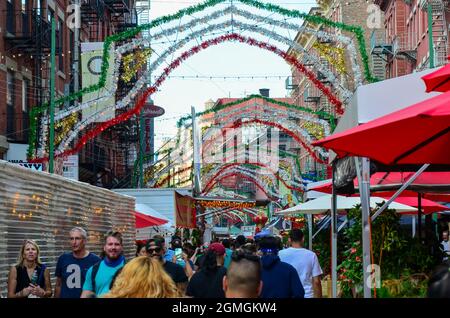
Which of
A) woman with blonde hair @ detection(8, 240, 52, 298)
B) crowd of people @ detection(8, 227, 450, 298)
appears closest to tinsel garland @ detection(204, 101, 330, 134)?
crowd of people @ detection(8, 227, 450, 298)

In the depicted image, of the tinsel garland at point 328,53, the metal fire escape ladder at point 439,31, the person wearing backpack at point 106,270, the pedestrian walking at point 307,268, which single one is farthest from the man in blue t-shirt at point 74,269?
the metal fire escape ladder at point 439,31

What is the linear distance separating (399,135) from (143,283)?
3327 millimetres

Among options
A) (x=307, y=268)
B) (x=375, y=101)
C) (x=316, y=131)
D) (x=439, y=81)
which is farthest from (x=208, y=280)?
(x=316, y=131)

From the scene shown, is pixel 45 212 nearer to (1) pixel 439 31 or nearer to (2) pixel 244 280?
(2) pixel 244 280

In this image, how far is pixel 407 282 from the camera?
10.2 m

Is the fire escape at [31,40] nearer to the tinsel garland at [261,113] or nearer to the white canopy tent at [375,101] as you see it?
the tinsel garland at [261,113]

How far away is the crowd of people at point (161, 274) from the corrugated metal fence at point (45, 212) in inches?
18.2

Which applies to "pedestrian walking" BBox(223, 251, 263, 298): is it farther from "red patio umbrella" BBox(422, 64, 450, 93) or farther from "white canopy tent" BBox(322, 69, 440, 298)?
"white canopy tent" BBox(322, 69, 440, 298)

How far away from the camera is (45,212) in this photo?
13.2 meters

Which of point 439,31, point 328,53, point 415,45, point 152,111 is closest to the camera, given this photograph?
point 328,53

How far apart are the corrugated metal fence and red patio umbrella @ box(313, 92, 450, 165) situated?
399 cm

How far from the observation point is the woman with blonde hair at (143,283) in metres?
5.58

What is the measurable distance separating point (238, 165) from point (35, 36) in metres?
26.7
